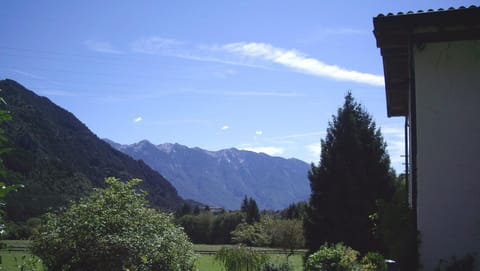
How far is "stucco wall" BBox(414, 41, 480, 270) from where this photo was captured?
7.11 metres

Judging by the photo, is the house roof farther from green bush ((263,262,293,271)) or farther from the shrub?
the shrub

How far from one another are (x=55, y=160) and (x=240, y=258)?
112 meters

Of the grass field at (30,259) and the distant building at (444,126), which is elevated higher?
the distant building at (444,126)

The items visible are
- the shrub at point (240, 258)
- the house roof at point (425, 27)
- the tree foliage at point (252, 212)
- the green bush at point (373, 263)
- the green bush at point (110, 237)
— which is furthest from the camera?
the tree foliage at point (252, 212)

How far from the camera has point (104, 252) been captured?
10188mm

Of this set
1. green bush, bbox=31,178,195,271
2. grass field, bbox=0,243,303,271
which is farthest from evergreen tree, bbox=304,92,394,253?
green bush, bbox=31,178,195,271

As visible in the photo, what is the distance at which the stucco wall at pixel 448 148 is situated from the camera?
280 inches

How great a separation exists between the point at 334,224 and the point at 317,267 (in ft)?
37.0

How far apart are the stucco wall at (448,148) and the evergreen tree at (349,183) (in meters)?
14.5

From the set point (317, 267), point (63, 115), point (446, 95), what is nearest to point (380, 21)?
point (446, 95)

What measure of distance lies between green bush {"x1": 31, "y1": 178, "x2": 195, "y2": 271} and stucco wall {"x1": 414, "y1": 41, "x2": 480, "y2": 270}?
18.8ft

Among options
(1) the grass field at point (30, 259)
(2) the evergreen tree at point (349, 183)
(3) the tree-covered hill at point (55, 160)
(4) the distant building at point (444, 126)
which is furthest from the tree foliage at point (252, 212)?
(4) the distant building at point (444, 126)

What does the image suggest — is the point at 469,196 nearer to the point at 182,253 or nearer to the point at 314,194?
the point at 182,253

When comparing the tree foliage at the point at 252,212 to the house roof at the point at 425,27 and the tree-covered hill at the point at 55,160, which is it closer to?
the tree-covered hill at the point at 55,160
